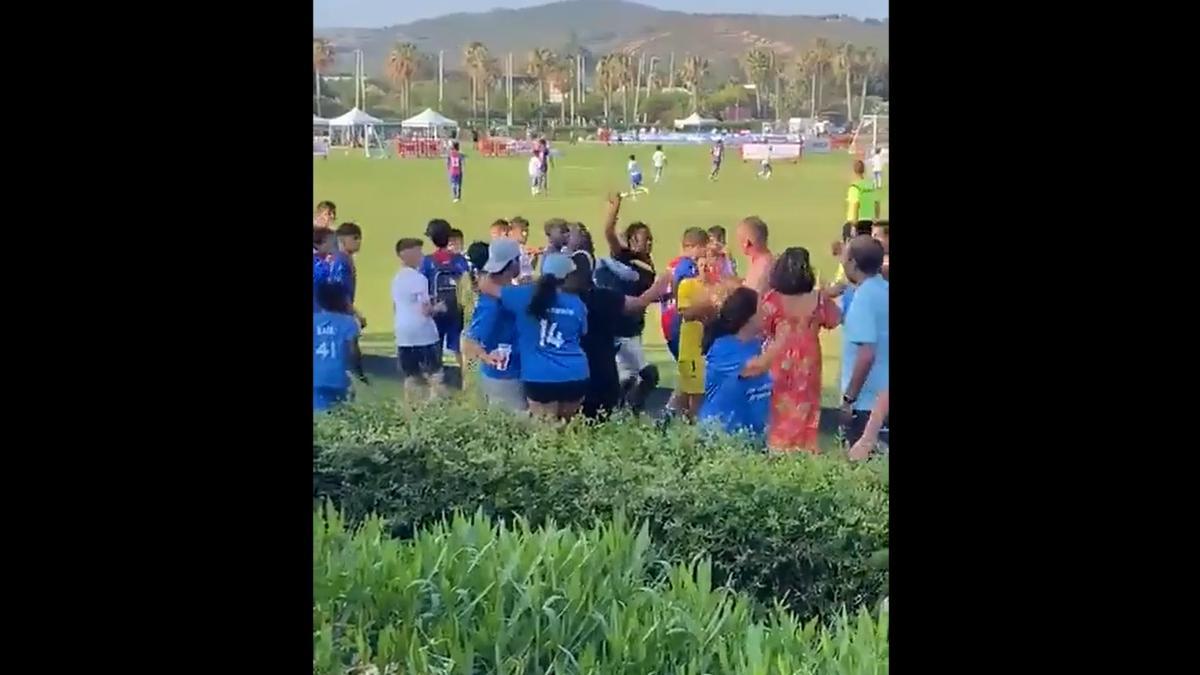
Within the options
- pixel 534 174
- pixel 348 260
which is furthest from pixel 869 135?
pixel 348 260

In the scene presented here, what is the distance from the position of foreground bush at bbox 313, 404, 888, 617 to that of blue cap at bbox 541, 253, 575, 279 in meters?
0.30

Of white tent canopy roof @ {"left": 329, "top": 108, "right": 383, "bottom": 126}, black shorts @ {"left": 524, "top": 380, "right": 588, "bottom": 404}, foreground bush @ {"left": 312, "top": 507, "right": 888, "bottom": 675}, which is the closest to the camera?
foreground bush @ {"left": 312, "top": 507, "right": 888, "bottom": 675}

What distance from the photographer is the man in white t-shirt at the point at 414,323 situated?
2295 millimetres

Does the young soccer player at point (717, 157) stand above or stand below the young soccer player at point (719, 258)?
above

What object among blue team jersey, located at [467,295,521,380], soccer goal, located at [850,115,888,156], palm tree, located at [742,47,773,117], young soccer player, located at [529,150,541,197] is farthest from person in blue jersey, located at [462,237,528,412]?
soccer goal, located at [850,115,888,156]

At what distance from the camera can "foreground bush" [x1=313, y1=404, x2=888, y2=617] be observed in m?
2.21

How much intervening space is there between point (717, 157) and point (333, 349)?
829mm

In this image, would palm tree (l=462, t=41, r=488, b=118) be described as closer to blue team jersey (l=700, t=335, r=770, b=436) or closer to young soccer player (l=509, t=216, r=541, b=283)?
young soccer player (l=509, t=216, r=541, b=283)

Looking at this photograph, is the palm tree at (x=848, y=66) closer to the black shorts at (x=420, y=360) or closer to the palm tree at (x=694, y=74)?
the palm tree at (x=694, y=74)

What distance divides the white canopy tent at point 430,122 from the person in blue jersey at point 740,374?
648 millimetres

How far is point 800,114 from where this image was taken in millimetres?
2268

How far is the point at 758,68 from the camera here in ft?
7.43

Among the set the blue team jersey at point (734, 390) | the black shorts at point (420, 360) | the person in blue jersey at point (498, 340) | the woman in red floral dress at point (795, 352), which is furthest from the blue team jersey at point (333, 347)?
the woman in red floral dress at point (795, 352)
